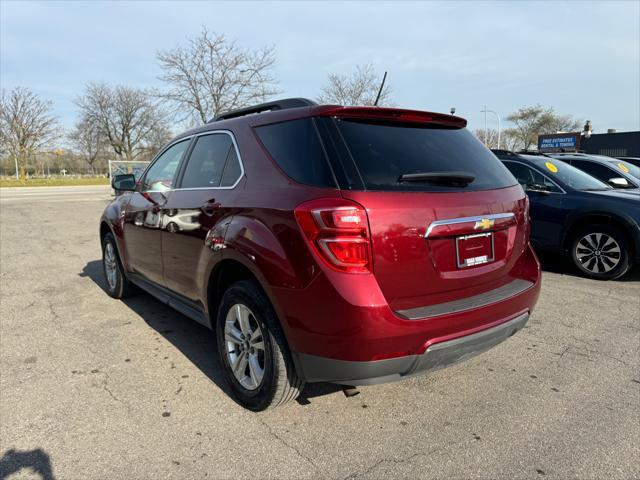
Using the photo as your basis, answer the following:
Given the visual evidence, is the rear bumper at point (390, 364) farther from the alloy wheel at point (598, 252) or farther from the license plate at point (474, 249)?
the alloy wheel at point (598, 252)

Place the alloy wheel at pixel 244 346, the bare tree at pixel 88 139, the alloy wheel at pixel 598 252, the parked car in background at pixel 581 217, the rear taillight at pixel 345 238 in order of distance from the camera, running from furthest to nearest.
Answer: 1. the bare tree at pixel 88 139
2. the alloy wheel at pixel 598 252
3. the parked car in background at pixel 581 217
4. the alloy wheel at pixel 244 346
5. the rear taillight at pixel 345 238

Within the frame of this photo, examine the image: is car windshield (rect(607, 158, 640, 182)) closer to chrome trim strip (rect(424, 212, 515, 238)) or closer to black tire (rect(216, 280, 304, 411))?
chrome trim strip (rect(424, 212, 515, 238))

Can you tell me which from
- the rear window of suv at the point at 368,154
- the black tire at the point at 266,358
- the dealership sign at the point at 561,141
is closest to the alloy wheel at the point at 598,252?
the rear window of suv at the point at 368,154

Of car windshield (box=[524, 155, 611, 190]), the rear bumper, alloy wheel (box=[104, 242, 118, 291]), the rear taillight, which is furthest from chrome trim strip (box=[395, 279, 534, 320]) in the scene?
car windshield (box=[524, 155, 611, 190])

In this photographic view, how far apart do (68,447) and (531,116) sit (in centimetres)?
6289

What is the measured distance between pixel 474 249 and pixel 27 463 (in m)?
2.57

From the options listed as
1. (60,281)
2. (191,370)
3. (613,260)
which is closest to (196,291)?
(191,370)

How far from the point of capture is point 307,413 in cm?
283

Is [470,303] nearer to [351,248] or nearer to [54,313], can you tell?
[351,248]

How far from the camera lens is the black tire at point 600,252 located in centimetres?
597

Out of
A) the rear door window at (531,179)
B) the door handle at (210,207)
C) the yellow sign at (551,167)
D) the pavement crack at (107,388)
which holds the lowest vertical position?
the pavement crack at (107,388)

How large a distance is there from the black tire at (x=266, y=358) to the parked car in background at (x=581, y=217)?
5.22 meters

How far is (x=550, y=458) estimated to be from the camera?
2.41m

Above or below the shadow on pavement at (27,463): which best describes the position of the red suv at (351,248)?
above
